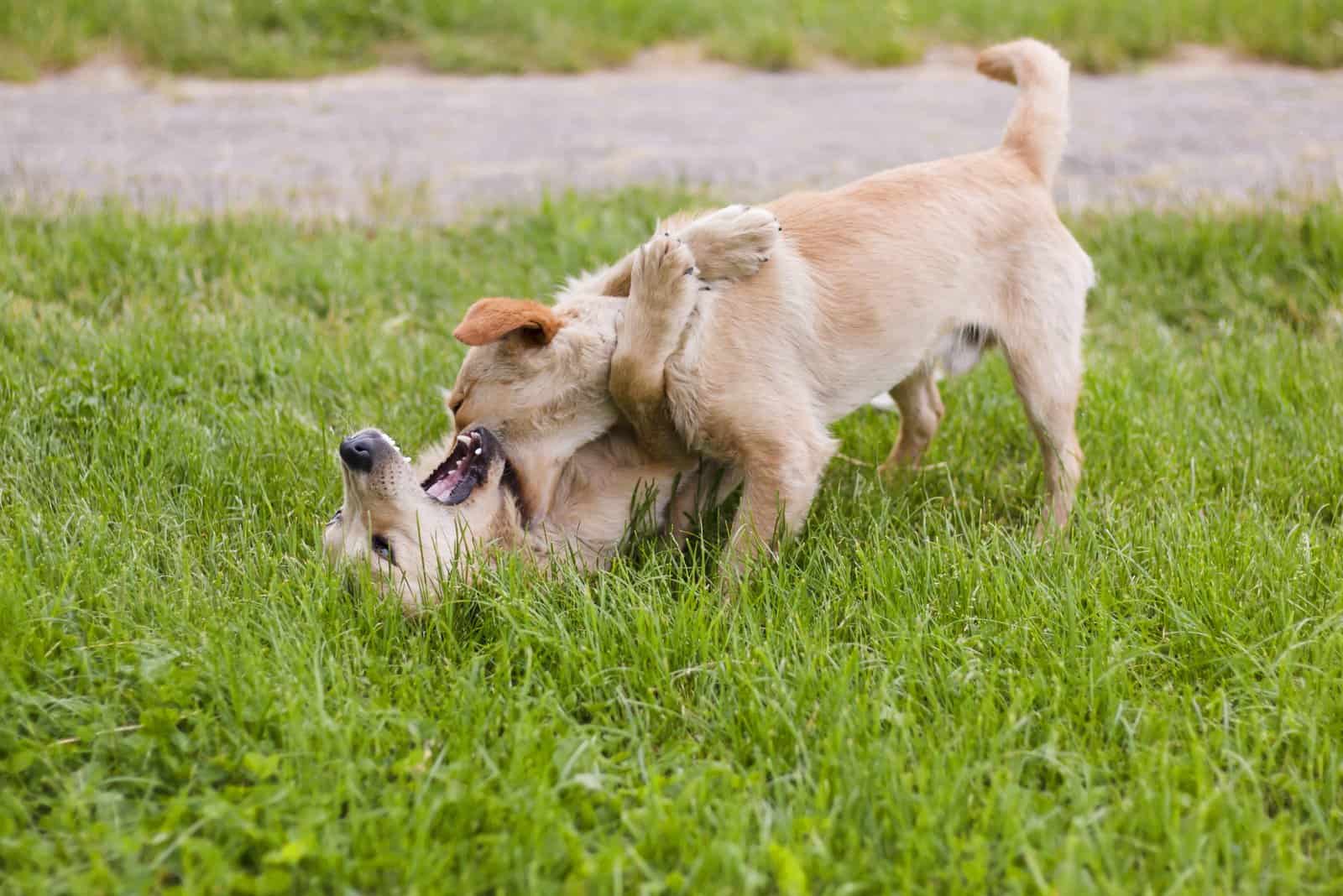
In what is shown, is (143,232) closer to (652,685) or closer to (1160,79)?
(652,685)

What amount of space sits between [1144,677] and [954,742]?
0.56m

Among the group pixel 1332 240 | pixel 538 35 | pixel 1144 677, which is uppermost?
pixel 538 35

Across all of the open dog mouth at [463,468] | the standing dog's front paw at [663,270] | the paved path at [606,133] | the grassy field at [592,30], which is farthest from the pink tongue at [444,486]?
the grassy field at [592,30]

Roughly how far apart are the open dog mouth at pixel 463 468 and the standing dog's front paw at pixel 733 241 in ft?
2.39

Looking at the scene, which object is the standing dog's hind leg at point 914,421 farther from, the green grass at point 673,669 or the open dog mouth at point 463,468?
the open dog mouth at point 463,468

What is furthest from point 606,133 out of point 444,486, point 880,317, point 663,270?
point 444,486

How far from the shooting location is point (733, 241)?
331 cm

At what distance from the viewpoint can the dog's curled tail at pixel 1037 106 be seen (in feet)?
12.5

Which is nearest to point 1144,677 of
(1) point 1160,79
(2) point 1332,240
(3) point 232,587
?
(3) point 232,587

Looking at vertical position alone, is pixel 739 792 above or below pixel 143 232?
below

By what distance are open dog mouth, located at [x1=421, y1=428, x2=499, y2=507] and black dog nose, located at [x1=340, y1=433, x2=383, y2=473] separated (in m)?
0.24

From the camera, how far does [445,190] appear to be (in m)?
6.55

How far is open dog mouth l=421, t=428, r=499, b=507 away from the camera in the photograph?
125 inches

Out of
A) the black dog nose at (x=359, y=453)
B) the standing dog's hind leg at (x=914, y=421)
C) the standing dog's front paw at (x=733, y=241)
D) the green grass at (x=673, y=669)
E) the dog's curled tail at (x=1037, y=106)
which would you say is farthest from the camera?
the standing dog's hind leg at (x=914, y=421)
